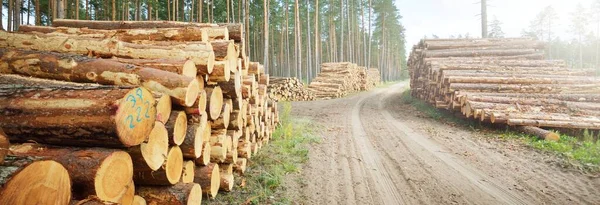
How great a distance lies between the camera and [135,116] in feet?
7.75

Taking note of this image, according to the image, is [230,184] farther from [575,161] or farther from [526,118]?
[526,118]

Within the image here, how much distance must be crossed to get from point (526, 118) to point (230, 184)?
8582mm

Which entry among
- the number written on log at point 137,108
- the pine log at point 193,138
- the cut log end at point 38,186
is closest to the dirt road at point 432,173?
the pine log at point 193,138

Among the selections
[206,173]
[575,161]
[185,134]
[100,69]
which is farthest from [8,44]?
[575,161]

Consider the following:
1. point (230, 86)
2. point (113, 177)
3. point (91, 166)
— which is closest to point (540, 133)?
point (230, 86)

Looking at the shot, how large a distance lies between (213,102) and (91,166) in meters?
2.15

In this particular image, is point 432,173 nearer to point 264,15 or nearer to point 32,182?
point 32,182

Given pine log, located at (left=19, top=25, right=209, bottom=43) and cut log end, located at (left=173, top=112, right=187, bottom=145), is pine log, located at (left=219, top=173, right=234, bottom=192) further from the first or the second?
pine log, located at (left=19, top=25, right=209, bottom=43)

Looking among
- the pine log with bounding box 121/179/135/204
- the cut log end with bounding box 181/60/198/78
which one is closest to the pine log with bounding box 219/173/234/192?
the cut log end with bounding box 181/60/198/78

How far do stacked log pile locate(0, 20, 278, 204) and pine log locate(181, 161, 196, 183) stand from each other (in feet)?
0.05

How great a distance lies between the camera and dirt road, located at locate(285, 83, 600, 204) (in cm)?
448

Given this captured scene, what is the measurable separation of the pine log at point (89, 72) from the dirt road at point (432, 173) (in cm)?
237

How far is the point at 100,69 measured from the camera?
3166 mm

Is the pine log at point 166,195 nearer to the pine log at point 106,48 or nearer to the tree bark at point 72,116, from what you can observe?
the tree bark at point 72,116
